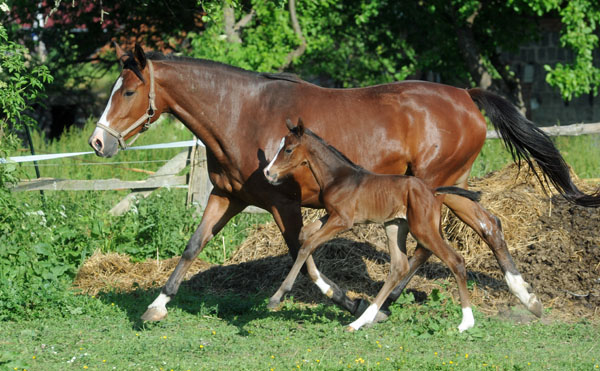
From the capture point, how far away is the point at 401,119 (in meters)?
6.36

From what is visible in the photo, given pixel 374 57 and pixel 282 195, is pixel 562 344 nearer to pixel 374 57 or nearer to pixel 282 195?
pixel 282 195

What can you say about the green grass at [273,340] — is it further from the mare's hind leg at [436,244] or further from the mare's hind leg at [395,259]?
the mare's hind leg at [395,259]

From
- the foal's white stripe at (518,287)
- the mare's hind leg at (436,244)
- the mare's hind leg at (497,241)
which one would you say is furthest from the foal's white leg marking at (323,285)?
the foal's white stripe at (518,287)

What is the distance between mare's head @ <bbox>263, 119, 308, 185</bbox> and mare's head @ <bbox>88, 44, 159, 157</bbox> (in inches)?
43.5

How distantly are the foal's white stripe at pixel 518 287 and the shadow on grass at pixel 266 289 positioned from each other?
0.81 metres

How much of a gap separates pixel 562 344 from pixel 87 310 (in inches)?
163

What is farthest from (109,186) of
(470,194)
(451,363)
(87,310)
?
(451,363)

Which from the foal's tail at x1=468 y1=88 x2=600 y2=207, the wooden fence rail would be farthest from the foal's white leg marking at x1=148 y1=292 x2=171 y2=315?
the foal's tail at x1=468 y1=88 x2=600 y2=207

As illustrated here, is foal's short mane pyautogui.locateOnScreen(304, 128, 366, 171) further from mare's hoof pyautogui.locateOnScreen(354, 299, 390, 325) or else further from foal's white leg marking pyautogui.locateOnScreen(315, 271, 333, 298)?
mare's hoof pyautogui.locateOnScreen(354, 299, 390, 325)

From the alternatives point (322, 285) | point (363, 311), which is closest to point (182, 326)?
point (322, 285)

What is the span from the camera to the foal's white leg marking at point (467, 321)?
19.4 feet

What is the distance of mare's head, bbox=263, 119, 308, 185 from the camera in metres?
5.68

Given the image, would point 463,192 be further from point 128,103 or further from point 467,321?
point 128,103

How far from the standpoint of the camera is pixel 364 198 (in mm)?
5918
